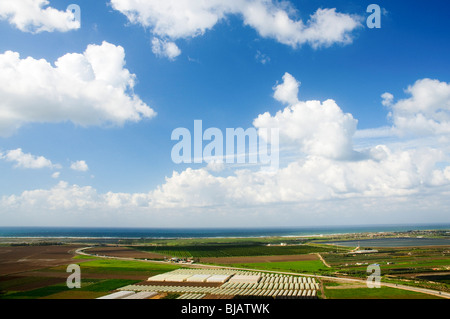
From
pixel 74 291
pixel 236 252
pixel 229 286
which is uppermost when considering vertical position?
pixel 229 286

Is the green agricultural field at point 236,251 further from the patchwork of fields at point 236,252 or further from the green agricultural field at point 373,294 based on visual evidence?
the green agricultural field at point 373,294

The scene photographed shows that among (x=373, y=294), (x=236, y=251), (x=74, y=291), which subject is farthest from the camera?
(x=236, y=251)

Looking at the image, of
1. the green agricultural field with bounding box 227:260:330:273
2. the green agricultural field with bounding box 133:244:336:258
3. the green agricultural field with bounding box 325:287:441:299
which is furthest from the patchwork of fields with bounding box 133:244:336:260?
the green agricultural field with bounding box 325:287:441:299

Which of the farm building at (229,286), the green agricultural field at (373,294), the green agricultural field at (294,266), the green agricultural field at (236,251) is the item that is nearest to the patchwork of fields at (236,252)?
the green agricultural field at (236,251)

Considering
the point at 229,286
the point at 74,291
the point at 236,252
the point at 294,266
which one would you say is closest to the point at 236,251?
the point at 236,252

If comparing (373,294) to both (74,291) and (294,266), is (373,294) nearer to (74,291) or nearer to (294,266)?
(294,266)
